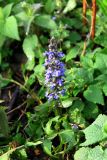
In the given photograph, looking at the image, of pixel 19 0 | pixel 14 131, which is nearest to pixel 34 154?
pixel 14 131

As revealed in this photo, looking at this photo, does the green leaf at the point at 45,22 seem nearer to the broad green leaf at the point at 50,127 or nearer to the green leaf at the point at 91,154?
the broad green leaf at the point at 50,127

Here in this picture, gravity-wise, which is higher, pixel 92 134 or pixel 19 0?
pixel 19 0

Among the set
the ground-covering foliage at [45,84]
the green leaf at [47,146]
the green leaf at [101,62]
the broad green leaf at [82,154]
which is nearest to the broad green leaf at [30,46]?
the ground-covering foliage at [45,84]

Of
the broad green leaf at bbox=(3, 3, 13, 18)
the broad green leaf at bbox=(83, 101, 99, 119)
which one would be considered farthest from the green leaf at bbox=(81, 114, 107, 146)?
the broad green leaf at bbox=(3, 3, 13, 18)

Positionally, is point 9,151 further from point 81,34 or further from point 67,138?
point 81,34

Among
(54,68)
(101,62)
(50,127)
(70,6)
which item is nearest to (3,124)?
(50,127)

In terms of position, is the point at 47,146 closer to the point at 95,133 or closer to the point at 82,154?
the point at 82,154
